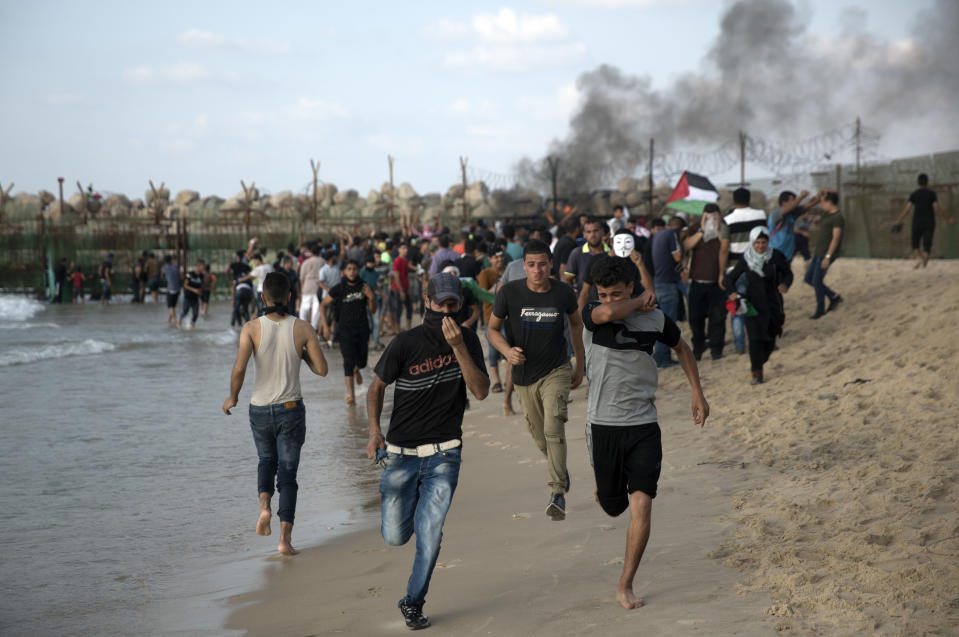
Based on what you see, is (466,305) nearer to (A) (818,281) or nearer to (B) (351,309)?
(B) (351,309)

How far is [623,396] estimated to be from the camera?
4332 mm

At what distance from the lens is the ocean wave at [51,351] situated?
1791 cm

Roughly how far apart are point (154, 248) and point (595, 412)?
1402 inches

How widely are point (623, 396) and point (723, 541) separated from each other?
134 centimetres

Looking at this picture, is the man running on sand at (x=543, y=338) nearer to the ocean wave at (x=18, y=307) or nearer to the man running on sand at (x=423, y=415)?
the man running on sand at (x=423, y=415)

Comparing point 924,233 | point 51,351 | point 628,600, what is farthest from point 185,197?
point 628,600

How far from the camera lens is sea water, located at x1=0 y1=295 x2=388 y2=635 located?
16.5 feet

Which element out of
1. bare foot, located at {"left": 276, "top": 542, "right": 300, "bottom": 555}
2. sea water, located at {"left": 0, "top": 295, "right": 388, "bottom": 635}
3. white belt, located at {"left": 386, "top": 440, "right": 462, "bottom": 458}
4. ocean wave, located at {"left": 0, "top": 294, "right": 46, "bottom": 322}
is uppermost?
white belt, located at {"left": 386, "top": 440, "right": 462, "bottom": 458}

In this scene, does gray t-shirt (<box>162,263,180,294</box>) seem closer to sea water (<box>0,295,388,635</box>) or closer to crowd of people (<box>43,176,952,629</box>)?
sea water (<box>0,295,388,635</box>)

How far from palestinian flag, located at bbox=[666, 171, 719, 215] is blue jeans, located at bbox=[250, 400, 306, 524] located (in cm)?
1162

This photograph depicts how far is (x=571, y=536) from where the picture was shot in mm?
5441

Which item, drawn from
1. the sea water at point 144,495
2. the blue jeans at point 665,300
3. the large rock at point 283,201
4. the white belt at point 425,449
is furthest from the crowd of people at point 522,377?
the large rock at point 283,201

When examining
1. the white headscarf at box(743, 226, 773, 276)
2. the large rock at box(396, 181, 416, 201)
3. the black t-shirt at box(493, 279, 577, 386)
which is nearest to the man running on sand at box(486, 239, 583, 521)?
the black t-shirt at box(493, 279, 577, 386)

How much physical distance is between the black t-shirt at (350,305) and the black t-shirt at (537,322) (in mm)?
4923
